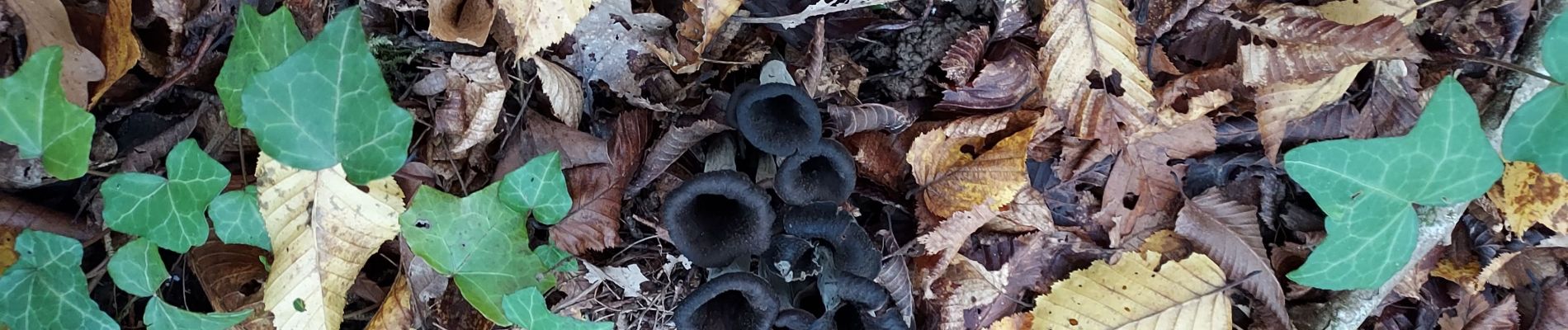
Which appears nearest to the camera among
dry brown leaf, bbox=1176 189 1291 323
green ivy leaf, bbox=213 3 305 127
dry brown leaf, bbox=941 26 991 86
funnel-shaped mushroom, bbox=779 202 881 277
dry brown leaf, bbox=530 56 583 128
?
green ivy leaf, bbox=213 3 305 127

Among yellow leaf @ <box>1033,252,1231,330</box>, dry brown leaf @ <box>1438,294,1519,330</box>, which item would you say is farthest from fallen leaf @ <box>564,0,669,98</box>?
dry brown leaf @ <box>1438,294,1519,330</box>

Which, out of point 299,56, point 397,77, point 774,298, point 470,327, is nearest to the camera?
point 299,56

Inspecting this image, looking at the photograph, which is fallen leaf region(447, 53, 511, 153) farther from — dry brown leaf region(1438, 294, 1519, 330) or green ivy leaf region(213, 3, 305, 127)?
dry brown leaf region(1438, 294, 1519, 330)

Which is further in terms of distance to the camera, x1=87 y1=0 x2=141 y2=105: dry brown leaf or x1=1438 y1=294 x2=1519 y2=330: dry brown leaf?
x1=1438 y1=294 x2=1519 y2=330: dry brown leaf

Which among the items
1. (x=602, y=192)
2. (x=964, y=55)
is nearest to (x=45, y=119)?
(x=602, y=192)

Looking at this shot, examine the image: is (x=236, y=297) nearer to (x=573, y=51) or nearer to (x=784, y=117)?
(x=573, y=51)

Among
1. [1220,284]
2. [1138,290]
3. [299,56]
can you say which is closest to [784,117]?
[299,56]
